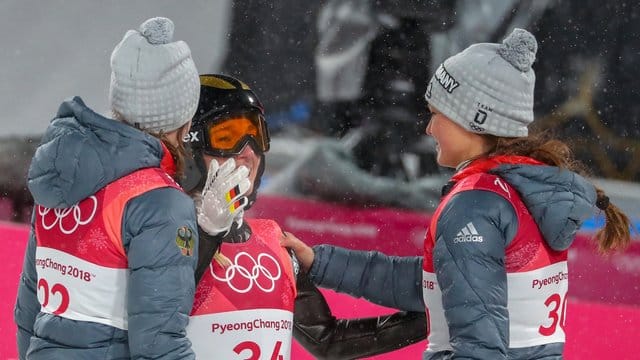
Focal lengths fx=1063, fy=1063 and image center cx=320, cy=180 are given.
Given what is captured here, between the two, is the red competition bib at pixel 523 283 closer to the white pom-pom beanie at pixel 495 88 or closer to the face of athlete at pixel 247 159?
the white pom-pom beanie at pixel 495 88

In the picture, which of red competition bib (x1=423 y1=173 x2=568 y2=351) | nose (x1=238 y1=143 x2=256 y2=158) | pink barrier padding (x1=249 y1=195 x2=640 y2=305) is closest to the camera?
red competition bib (x1=423 y1=173 x2=568 y2=351)

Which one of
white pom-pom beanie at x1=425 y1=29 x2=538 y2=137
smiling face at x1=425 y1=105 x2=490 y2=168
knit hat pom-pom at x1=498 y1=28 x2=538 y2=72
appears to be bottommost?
smiling face at x1=425 y1=105 x2=490 y2=168

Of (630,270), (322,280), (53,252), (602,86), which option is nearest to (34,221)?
(53,252)

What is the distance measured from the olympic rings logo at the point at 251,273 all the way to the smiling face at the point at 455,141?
0.37 meters

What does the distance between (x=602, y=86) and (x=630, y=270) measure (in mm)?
879

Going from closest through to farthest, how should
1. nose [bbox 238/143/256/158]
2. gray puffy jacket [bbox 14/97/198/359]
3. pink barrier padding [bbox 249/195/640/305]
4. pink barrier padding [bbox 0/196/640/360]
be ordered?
gray puffy jacket [bbox 14/97/198/359] → nose [bbox 238/143/256/158] → pink barrier padding [bbox 0/196/640/360] → pink barrier padding [bbox 249/195/640/305]

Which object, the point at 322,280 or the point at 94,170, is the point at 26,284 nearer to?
the point at 94,170

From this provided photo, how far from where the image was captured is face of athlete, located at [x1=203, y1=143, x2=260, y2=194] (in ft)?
6.60

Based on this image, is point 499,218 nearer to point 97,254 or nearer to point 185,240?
point 185,240

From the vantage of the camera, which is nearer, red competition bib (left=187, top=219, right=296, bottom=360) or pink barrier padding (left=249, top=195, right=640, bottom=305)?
red competition bib (left=187, top=219, right=296, bottom=360)

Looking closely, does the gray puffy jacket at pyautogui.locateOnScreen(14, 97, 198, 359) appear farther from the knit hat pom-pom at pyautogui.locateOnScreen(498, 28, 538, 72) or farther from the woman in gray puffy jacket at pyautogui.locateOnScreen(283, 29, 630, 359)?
the knit hat pom-pom at pyautogui.locateOnScreen(498, 28, 538, 72)

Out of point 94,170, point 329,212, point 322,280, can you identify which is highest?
point 94,170

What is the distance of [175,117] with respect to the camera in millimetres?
1730

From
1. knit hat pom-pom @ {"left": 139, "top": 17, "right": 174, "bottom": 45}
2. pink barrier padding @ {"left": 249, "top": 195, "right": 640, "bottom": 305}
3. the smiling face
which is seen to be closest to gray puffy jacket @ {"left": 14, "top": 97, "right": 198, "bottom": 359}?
knit hat pom-pom @ {"left": 139, "top": 17, "right": 174, "bottom": 45}
